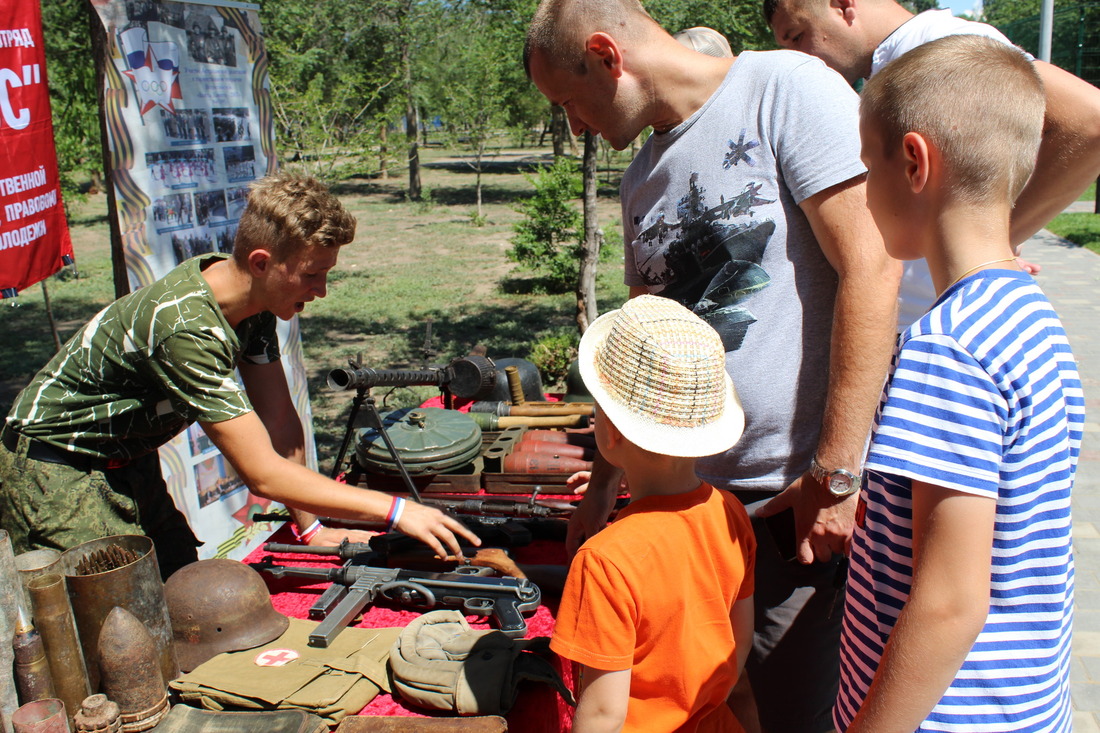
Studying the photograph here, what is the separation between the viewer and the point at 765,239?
2.00m

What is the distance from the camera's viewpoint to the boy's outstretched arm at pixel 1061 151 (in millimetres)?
1992

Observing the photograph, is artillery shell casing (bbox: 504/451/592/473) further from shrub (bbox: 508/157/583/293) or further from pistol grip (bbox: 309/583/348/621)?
shrub (bbox: 508/157/583/293)

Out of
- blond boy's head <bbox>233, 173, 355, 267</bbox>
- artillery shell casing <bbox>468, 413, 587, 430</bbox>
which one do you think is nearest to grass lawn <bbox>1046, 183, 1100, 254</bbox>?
artillery shell casing <bbox>468, 413, 587, 430</bbox>

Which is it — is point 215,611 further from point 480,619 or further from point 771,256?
point 771,256

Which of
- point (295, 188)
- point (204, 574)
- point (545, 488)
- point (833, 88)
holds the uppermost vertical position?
point (833, 88)

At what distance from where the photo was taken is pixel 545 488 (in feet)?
10.9

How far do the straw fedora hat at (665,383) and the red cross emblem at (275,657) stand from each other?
119 centimetres

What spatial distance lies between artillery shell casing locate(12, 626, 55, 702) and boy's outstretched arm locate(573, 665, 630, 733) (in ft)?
Answer: 3.86

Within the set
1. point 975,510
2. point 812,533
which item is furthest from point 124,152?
point 975,510

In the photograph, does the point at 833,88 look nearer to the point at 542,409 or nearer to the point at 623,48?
the point at 623,48

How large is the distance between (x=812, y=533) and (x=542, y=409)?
2.39 metres

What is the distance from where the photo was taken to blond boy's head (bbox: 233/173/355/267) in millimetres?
2426

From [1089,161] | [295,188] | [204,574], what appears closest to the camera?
[1089,161]

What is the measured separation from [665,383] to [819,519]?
0.65 m
